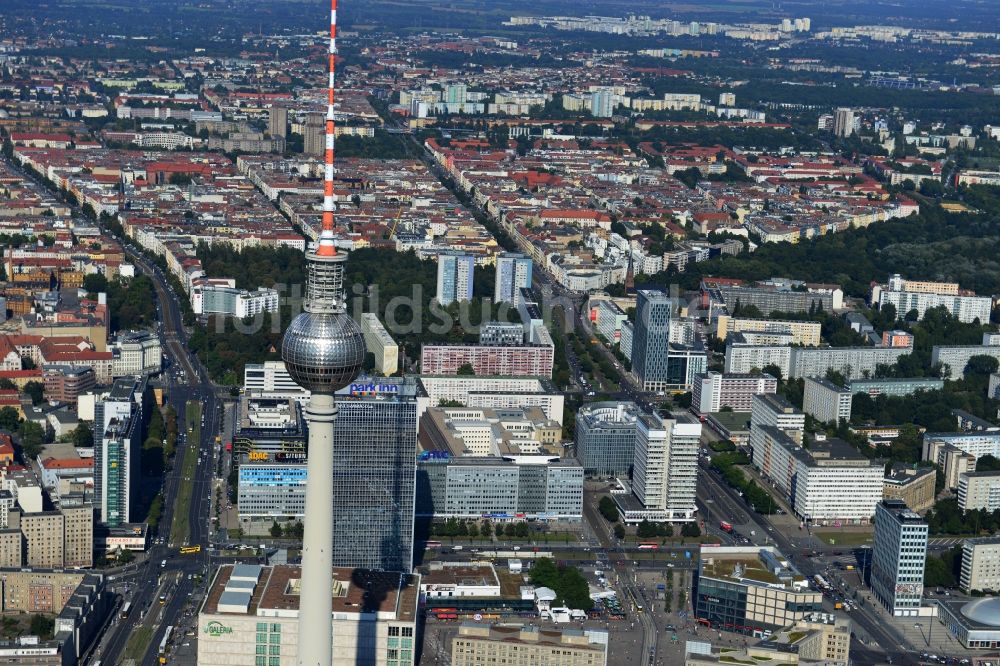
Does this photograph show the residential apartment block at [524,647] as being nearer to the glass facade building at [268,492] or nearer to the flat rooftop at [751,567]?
the flat rooftop at [751,567]

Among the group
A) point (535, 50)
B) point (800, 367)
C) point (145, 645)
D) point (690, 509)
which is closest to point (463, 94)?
point (535, 50)

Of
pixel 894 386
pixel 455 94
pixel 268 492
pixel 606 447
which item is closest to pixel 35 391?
pixel 268 492

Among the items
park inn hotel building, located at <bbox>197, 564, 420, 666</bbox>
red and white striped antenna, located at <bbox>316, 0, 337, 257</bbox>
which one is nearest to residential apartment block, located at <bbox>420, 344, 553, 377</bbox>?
park inn hotel building, located at <bbox>197, 564, 420, 666</bbox>

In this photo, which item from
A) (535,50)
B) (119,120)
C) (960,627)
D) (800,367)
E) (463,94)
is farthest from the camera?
(535,50)

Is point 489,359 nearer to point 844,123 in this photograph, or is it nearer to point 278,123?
point 278,123

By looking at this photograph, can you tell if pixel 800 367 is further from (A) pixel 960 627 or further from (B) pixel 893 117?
(B) pixel 893 117

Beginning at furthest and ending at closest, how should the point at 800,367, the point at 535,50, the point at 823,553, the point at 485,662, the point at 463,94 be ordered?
1. the point at 535,50
2. the point at 463,94
3. the point at 800,367
4. the point at 823,553
5. the point at 485,662

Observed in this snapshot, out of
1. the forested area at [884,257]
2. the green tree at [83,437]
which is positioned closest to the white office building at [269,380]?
the green tree at [83,437]
